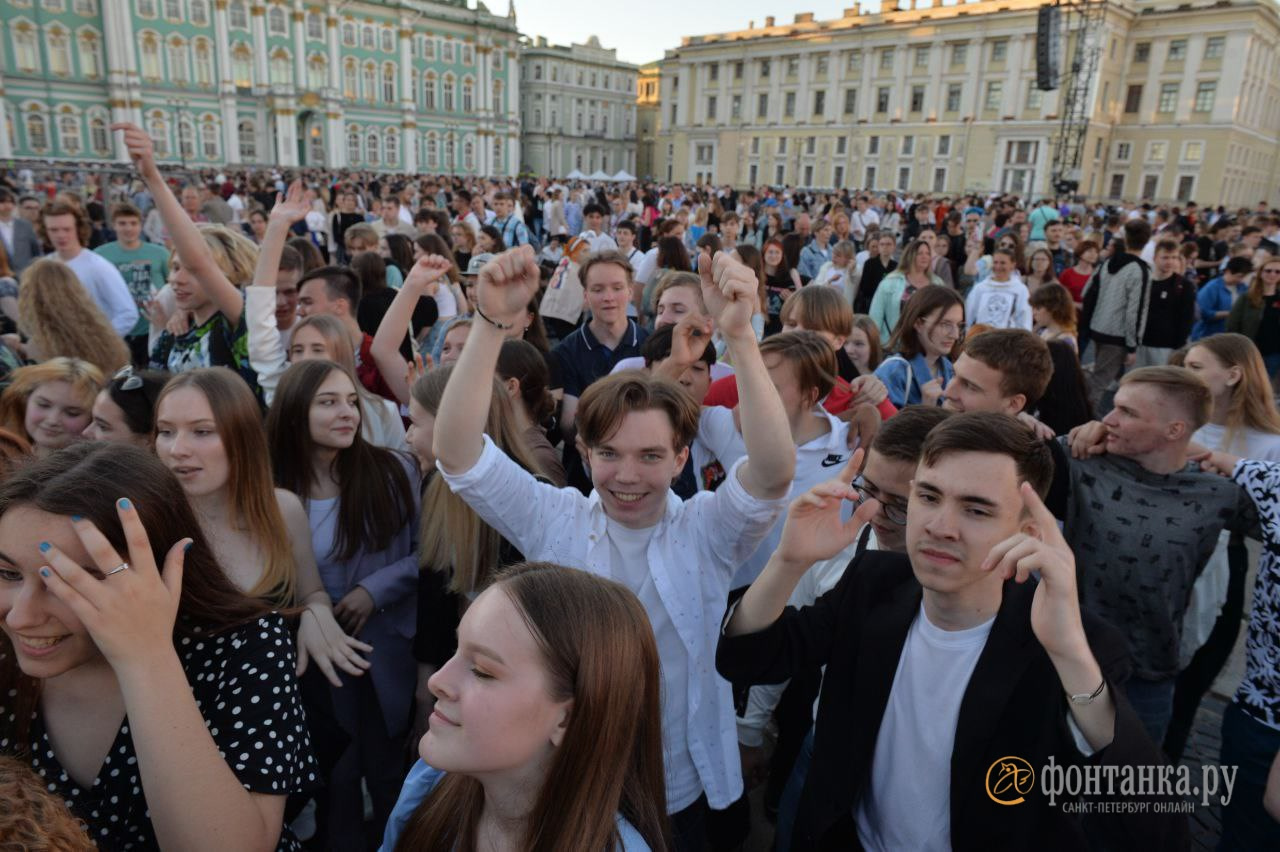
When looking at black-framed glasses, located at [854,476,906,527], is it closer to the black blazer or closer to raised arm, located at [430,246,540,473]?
the black blazer

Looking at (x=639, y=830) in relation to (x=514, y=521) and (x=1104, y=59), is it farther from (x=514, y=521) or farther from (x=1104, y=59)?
(x=1104, y=59)

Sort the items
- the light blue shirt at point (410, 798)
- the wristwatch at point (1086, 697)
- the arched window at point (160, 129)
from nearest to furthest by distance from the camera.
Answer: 1. the wristwatch at point (1086, 697)
2. the light blue shirt at point (410, 798)
3. the arched window at point (160, 129)

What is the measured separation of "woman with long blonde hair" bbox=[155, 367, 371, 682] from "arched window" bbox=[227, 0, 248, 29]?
215ft

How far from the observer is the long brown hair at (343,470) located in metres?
2.69

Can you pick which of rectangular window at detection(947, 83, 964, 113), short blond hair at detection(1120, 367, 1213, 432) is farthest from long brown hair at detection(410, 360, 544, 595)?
rectangular window at detection(947, 83, 964, 113)

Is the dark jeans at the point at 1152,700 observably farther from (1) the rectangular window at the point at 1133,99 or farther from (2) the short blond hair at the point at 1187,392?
(1) the rectangular window at the point at 1133,99

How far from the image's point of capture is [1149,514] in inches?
99.7

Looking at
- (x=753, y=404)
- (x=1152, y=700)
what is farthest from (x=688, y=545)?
(x=1152, y=700)

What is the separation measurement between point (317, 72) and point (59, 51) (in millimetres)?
16539

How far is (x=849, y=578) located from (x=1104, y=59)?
66606 millimetres

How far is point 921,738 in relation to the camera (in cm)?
175

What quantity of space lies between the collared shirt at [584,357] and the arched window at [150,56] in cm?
6262

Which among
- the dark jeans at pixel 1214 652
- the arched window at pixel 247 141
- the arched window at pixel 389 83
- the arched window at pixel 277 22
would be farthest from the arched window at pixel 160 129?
the dark jeans at pixel 1214 652

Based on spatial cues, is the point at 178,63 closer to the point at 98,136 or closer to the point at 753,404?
the point at 98,136
